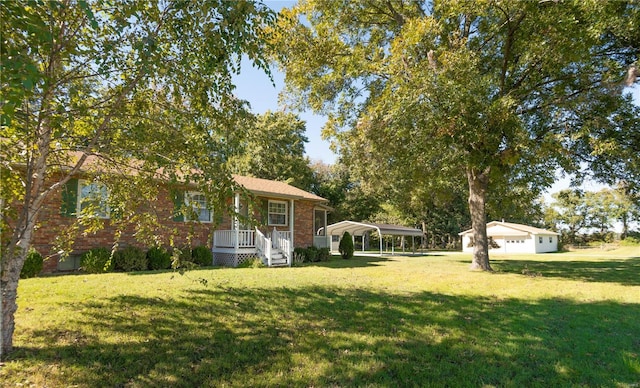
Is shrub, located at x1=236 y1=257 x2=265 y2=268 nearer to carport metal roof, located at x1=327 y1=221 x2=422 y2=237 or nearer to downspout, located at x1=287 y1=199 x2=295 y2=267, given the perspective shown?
downspout, located at x1=287 y1=199 x2=295 y2=267

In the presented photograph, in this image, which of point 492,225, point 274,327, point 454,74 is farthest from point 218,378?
point 492,225

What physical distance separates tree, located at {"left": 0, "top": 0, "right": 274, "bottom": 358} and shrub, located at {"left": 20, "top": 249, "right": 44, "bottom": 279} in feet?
20.4

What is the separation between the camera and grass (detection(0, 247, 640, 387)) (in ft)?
12.9

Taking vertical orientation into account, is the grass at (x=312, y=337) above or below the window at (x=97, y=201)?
below

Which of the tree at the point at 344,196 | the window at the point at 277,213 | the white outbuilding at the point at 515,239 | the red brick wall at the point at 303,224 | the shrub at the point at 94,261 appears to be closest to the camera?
the shrub at the point at 94,261

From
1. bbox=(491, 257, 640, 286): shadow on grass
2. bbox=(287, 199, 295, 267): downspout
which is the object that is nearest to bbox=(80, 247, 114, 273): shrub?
bbox=(287, 199, 295, 267): downspout

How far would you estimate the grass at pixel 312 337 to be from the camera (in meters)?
3.93

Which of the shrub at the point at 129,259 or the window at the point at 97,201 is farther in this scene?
the shrub at the point at 129,259

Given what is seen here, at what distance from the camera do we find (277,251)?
1554 cm

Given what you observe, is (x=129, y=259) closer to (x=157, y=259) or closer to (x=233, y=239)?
(x=157, y=259)

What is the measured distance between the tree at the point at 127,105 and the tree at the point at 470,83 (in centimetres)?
520

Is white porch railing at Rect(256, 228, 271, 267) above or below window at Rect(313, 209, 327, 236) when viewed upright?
below

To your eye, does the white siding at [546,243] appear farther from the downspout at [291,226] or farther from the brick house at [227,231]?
the downspout at [291,226]

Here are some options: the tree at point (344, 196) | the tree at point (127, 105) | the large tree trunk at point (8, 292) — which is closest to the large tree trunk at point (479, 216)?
the tree at point (127, 105)
